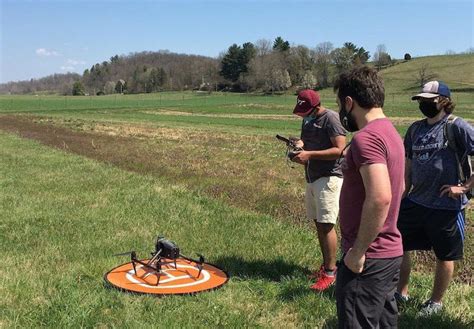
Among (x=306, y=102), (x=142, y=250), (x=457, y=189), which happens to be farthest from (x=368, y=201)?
(x=142, y=250)

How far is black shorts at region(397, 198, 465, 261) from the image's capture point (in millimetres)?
4566

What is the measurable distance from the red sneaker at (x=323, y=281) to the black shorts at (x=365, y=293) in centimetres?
208

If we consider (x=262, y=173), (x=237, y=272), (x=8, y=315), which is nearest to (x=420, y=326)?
(x=237, y=272)

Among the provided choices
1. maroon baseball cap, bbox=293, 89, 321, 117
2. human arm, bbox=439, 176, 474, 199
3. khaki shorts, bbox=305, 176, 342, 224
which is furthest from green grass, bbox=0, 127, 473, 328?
maroon baseball cap, bbox=293, 89, 321, 117

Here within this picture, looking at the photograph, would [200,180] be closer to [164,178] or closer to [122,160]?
[164,178]

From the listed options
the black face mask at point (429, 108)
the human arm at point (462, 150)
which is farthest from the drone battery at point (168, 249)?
the black face mask at point (429, 108)

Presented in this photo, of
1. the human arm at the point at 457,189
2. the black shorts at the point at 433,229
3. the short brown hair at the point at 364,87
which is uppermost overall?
the short brown hair at the point at 364,87

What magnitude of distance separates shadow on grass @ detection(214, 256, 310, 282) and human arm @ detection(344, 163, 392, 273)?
9.13ft

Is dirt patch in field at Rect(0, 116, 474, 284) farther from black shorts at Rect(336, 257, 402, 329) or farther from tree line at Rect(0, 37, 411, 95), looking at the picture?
tree line at Rect(0, 37, 411, 95)

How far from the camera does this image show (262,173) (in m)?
13.8

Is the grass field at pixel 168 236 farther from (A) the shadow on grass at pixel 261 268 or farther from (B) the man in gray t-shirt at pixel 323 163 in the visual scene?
Answer: (B) the man in gray t-shirt at pixel 323 163

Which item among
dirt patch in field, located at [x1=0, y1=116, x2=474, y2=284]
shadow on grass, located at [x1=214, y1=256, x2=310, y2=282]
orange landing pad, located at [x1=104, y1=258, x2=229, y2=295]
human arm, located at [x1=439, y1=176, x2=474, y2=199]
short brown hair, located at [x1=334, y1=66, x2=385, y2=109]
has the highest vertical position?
short brown hair, located at [x1=334, y1=66, x2=385, y2=109]

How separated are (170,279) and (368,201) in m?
3.04

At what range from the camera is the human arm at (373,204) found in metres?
2.95
